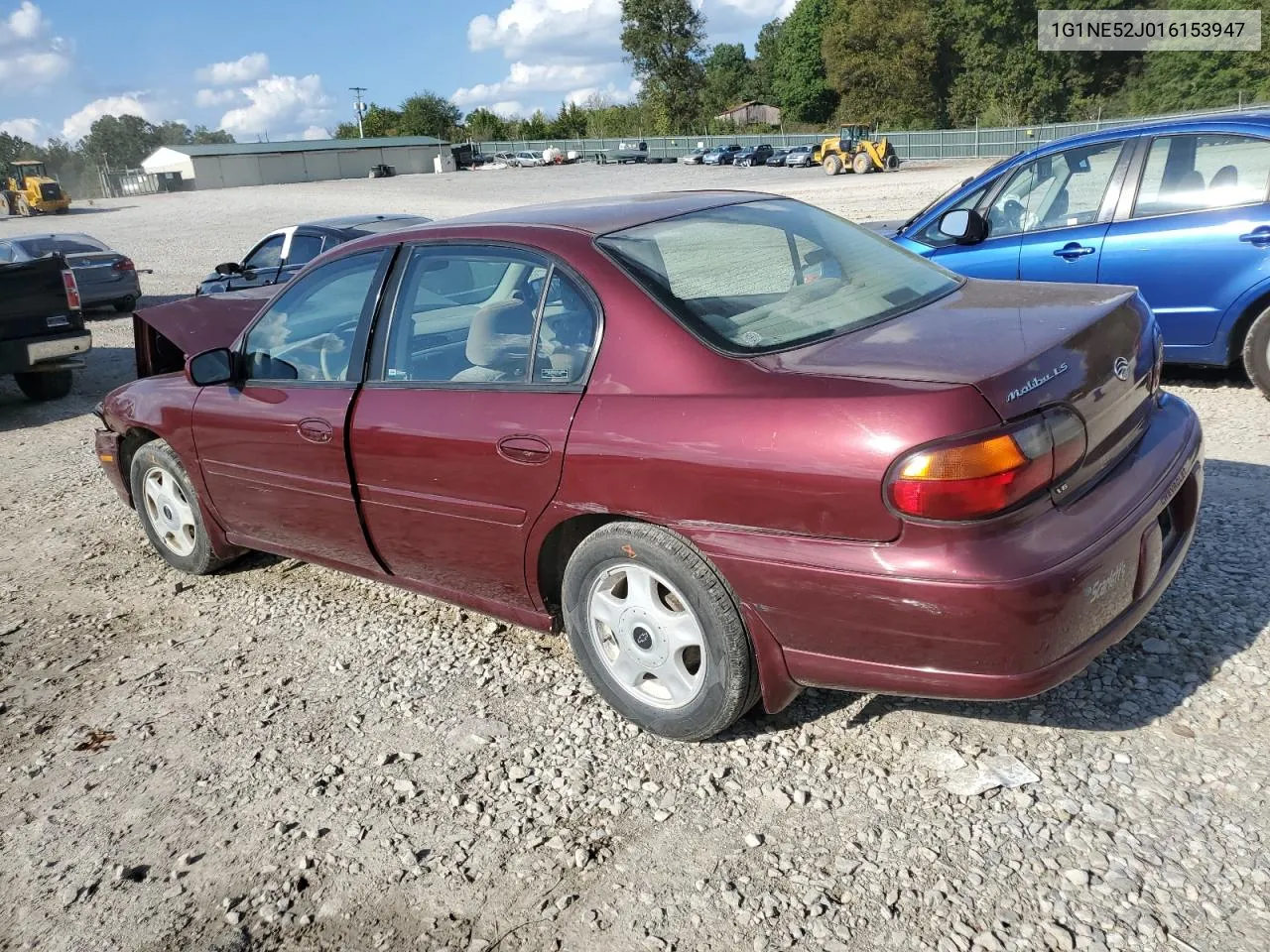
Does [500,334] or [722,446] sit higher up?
[500,334]

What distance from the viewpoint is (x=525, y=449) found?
3271 mm

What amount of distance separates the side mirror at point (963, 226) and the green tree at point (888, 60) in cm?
7377

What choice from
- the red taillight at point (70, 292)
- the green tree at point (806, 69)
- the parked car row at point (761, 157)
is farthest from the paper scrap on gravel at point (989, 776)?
the green tree at point (806, 69)

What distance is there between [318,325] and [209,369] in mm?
542

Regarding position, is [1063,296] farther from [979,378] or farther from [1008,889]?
[1008,889]

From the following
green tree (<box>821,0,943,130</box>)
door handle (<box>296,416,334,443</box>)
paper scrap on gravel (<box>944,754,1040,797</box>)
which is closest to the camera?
paper scrap on gravel (<box>944,754,1040,797</box>)

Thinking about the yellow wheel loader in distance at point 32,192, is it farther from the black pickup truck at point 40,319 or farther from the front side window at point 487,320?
the front side window at point 487,320

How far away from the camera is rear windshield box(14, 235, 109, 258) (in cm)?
1578

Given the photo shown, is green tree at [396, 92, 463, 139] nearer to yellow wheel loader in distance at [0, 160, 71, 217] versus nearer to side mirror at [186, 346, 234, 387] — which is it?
yellow wheel loader in distance at [0, 160, 71, 217]

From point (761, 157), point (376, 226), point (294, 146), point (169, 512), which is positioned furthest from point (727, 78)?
point (169, 512)

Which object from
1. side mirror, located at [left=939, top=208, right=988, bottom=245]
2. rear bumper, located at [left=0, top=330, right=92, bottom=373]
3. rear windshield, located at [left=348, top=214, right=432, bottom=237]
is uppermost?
rear windshield, located at [left=348, top=214, right=432, bottom=237]

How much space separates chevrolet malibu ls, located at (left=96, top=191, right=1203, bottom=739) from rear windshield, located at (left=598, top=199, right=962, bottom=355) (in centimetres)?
1

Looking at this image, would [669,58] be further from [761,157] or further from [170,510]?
[170,510]

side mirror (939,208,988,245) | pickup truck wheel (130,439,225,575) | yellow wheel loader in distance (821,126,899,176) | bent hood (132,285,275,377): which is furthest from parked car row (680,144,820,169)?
pickup truck wheel (130,439,225,575)
